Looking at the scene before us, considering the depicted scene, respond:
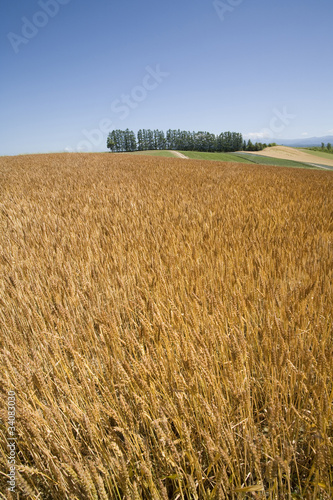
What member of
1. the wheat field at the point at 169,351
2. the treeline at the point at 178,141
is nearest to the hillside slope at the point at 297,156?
the treeline at the point at 178,141

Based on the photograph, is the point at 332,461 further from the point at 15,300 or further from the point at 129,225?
the point at 129,225

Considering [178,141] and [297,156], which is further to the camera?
[178,141]

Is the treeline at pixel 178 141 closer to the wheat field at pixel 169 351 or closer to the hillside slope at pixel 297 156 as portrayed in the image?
the hillside slope at pixel 297 156

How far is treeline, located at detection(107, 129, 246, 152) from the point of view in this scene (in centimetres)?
6769

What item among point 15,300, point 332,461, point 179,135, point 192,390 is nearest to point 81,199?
point 15,300

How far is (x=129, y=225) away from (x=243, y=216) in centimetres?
134

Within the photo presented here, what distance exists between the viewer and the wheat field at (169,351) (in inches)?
30.3

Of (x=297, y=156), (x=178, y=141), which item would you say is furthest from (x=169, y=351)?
(x=178, y=141)

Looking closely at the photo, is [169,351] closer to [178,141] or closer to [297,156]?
[297,156]

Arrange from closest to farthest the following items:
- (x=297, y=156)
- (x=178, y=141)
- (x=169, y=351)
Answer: (x=169, y=351), (x=297, y=156), (x=178, y=141)

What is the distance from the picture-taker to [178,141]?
76.8 metres

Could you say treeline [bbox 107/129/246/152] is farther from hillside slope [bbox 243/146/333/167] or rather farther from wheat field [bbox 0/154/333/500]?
wheat field [bbox 0/154/333/500]

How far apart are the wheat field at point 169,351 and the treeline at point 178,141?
69.6 metres

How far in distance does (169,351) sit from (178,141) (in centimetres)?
8176
